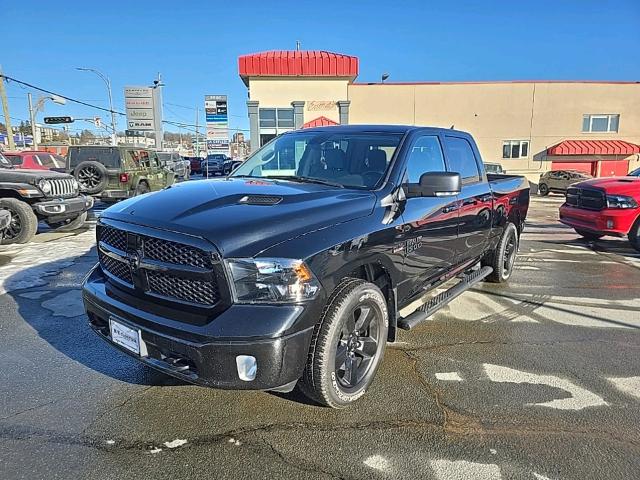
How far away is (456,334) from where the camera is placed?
14.1ft

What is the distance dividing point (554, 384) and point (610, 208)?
585 centimetres

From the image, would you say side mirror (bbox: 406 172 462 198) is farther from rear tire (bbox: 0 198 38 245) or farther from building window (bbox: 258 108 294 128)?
building window (bbox: 258 108 294 128)

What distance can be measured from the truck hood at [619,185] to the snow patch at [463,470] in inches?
282

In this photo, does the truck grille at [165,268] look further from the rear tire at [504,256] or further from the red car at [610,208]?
the red car at [610,208]

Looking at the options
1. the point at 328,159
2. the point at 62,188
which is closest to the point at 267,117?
the point at 62,188

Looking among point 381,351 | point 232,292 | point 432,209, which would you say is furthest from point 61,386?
point 432,209

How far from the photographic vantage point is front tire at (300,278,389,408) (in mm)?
2621

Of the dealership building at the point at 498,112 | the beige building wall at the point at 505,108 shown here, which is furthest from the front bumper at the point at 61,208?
the beige building wall at the point at 505,108

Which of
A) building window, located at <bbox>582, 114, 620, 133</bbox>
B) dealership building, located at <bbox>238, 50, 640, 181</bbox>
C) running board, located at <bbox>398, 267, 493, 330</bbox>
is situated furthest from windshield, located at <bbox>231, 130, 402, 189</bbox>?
building window, located at <bbox>582, 114, 620, 133</bbox>

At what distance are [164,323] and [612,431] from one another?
273cm

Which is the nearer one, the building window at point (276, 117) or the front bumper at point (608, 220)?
the front bumper at point (608, 220)

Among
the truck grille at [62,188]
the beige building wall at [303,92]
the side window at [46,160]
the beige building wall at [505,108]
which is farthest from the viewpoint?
the beige building wall at [505,108]

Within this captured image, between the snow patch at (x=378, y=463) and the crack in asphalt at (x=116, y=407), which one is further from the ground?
the crack in asphalt at (x=116, y=407)

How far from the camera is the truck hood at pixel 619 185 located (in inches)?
307
